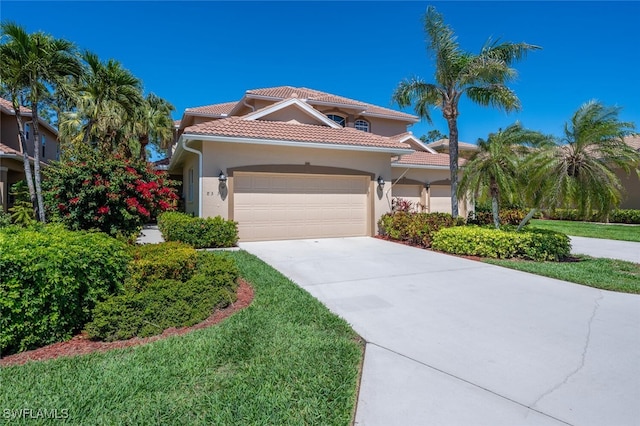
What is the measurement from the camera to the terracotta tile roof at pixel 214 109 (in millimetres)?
23422

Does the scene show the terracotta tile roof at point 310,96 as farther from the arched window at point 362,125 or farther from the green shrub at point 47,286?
the green shrub at point 47,286

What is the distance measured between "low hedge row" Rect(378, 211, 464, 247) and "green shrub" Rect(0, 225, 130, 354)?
9243 millimetres

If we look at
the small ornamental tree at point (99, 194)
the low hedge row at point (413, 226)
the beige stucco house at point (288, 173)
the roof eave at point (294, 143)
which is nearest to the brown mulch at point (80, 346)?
the small ornamental tree at point (99, 194)

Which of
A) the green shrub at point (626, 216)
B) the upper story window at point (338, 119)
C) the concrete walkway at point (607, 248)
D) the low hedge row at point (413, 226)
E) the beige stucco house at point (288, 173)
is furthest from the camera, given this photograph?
the upper story window at point (338, 119)

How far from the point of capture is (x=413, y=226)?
37.9 ft

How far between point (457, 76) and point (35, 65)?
1467 cm

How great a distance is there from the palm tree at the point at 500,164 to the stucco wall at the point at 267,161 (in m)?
3.48

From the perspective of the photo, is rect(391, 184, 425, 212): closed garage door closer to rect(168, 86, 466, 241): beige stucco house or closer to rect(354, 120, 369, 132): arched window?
rect(168, 86, 466, 241): beige stucco house

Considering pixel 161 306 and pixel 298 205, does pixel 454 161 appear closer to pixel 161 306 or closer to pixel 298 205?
pixel 298 205

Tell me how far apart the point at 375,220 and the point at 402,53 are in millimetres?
8894

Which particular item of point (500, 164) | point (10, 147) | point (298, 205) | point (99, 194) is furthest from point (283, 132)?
point (10, 147)

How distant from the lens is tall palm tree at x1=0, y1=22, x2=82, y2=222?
35.5 feet

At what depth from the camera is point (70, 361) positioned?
131 inches

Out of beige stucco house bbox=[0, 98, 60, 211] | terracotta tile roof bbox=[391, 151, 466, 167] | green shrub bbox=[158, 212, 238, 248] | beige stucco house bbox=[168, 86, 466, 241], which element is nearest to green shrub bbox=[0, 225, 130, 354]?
green shrub bbox=[158, 212, 238, 248]
